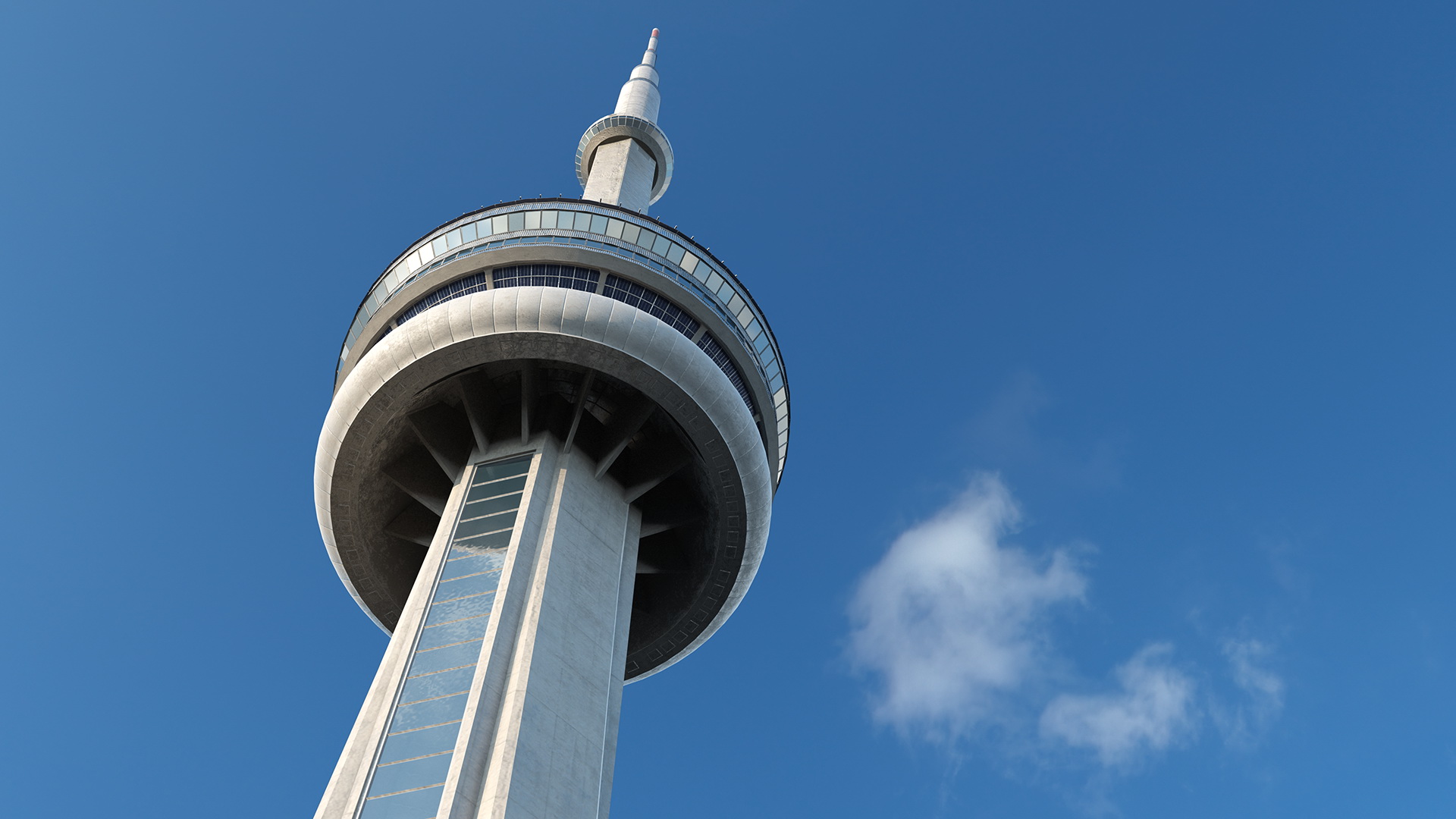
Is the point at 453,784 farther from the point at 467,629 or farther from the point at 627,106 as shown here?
the point at 627,106

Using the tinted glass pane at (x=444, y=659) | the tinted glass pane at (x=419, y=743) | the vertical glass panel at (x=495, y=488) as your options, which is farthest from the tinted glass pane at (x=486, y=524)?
the tinted glass pane at (x=419, y=743)

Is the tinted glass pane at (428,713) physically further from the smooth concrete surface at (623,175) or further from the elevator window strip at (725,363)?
the smooth concrete surface at (623,175)

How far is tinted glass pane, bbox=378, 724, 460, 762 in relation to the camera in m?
30.6

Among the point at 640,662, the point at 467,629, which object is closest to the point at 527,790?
the point at 467,629

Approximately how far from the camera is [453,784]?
28781 mm

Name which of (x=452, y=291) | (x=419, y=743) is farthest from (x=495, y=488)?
(x=419, y=743)

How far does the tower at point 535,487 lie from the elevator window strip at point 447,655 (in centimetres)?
7

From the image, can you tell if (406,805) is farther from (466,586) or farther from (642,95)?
(642,95)

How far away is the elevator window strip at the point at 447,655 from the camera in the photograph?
29797 mm

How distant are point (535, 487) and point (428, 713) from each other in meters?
9.31

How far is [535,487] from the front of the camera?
38.7 m

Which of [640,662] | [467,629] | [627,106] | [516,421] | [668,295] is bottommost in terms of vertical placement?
[467,629]

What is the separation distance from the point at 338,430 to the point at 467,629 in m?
10.1

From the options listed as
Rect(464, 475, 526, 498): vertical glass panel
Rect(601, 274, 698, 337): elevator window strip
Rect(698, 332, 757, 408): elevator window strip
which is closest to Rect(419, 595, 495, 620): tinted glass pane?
Rect(464, 475, 526, 498): vertical glass panel
